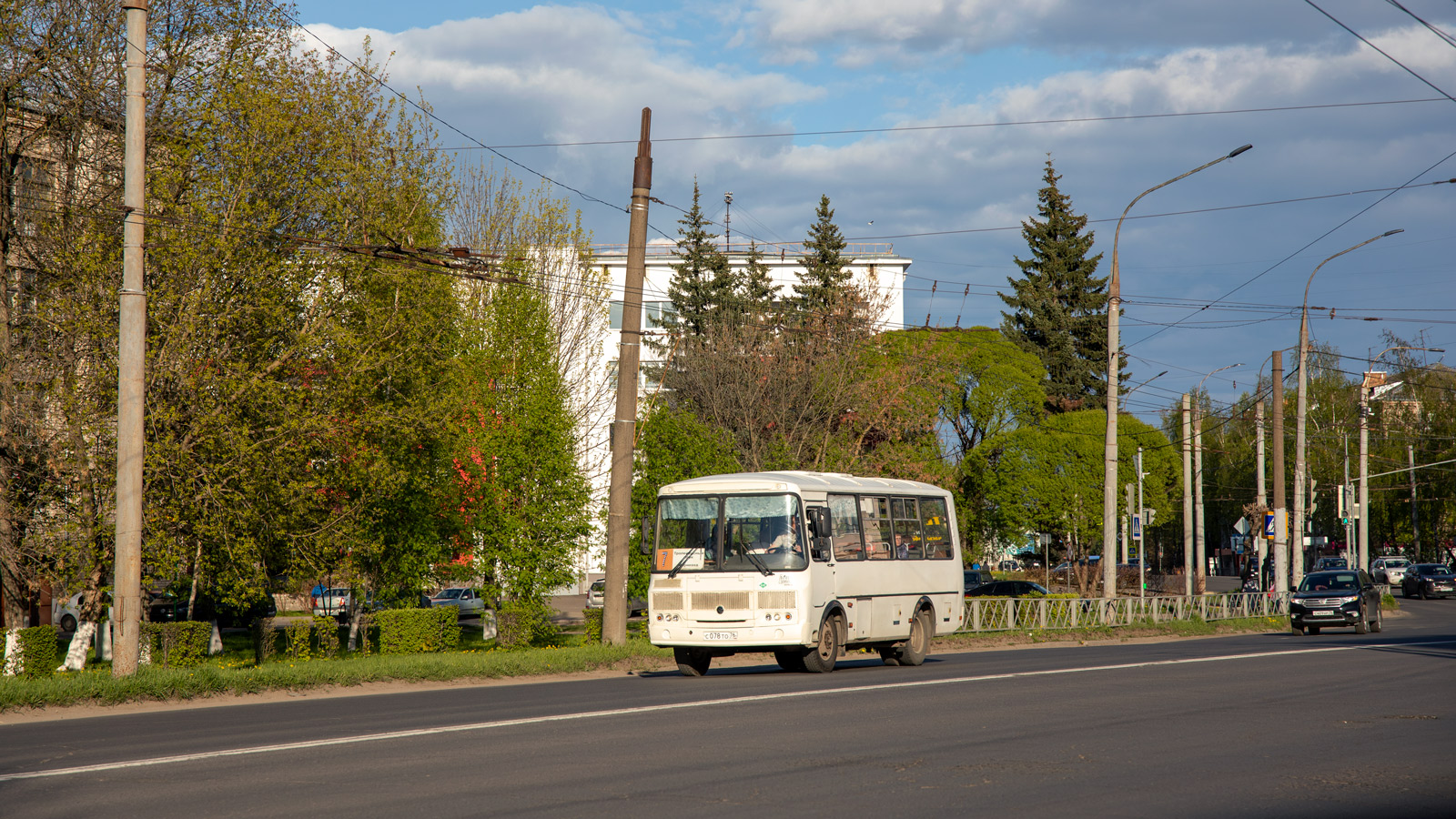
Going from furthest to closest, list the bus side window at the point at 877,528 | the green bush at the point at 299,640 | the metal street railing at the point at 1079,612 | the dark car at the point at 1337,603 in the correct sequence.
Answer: the dark car at the point at 1337,603 < the metal street railing at the point at 1079,612 < the green bush at the point at 299,640 < the bus side window at the point at 877,528

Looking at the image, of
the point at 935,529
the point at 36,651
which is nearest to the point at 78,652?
the point at 36,651

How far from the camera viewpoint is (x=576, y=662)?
20.1 metres

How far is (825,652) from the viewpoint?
62.1ft

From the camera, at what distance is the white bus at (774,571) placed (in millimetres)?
18078

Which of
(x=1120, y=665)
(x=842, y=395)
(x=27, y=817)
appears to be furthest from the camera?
(x=842, y=395)

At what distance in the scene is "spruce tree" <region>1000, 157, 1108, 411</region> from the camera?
6762 centimetres

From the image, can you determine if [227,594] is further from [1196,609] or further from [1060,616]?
[1196,609]

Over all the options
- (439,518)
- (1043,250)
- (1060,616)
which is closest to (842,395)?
(1060,616)

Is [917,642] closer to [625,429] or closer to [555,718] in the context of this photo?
[625,429]

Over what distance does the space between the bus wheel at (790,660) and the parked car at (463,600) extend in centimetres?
3239

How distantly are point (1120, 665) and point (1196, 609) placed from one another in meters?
21.0

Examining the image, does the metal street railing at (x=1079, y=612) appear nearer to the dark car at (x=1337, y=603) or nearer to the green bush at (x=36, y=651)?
the dark car at (x=1337, y=603)

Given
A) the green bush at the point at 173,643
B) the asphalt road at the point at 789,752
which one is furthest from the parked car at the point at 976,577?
the asphalt road at the point at 789,752

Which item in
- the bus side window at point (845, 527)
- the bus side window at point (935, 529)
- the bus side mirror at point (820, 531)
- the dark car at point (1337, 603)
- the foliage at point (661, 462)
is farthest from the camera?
the foliage at point (661, 462)
